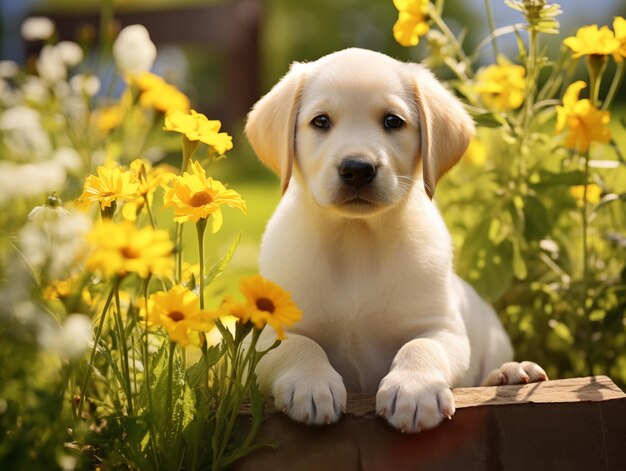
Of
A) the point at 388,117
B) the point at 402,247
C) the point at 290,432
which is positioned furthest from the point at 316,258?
the point at 290,432

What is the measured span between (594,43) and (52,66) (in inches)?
102

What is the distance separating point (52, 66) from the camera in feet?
14.0

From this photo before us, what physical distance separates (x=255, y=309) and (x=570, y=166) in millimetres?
2025

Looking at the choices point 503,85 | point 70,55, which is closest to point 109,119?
point 70,55

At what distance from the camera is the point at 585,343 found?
11.4 feet

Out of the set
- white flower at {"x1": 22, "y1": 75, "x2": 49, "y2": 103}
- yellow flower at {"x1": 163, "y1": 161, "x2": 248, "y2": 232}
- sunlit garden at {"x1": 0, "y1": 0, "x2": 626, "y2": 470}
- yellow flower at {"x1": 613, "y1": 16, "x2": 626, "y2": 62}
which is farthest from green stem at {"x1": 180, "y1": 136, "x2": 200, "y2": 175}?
white flower at {"x1": 22, "y1": 75, "x2": 49, "y2": 103}

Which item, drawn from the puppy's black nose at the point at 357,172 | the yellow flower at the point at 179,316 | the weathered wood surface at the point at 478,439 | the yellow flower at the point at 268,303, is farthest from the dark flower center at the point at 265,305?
the puppy's black nose at the point at 357,172

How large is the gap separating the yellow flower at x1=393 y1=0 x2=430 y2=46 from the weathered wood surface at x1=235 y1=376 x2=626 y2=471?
150 cm

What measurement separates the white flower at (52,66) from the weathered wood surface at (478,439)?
2.56 metres

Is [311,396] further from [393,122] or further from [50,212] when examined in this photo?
[393,122]

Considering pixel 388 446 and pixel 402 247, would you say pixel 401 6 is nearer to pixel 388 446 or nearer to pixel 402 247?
pixel 402 247

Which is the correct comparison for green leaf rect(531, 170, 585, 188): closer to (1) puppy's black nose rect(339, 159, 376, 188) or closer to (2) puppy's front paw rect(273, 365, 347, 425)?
(1) puppy's black nose rect(339, 159, 376, 188)

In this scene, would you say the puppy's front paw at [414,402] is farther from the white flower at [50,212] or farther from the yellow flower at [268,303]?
the white flower at [50,212]

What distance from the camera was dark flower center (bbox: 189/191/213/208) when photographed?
2281 mm
